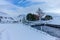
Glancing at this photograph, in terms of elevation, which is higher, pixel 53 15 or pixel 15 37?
pixel 53 15

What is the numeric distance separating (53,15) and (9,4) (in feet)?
1.80

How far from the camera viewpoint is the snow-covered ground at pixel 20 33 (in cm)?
125

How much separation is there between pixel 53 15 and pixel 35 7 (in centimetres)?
24

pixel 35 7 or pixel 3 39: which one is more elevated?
pixel 35 7

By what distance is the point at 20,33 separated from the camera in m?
1.27

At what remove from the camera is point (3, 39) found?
1231mm

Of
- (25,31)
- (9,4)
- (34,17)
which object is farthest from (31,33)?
(9,4)

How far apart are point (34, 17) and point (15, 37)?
32cm

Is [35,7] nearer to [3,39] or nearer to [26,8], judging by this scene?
[26,8]

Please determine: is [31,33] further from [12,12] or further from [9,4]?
[9,4]

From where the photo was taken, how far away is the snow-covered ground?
4.10ft

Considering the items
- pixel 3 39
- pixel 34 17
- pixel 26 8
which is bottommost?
pixel 3 39

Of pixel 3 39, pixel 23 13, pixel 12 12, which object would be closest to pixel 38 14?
pixel 23 13

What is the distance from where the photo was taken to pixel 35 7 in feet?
4.29
